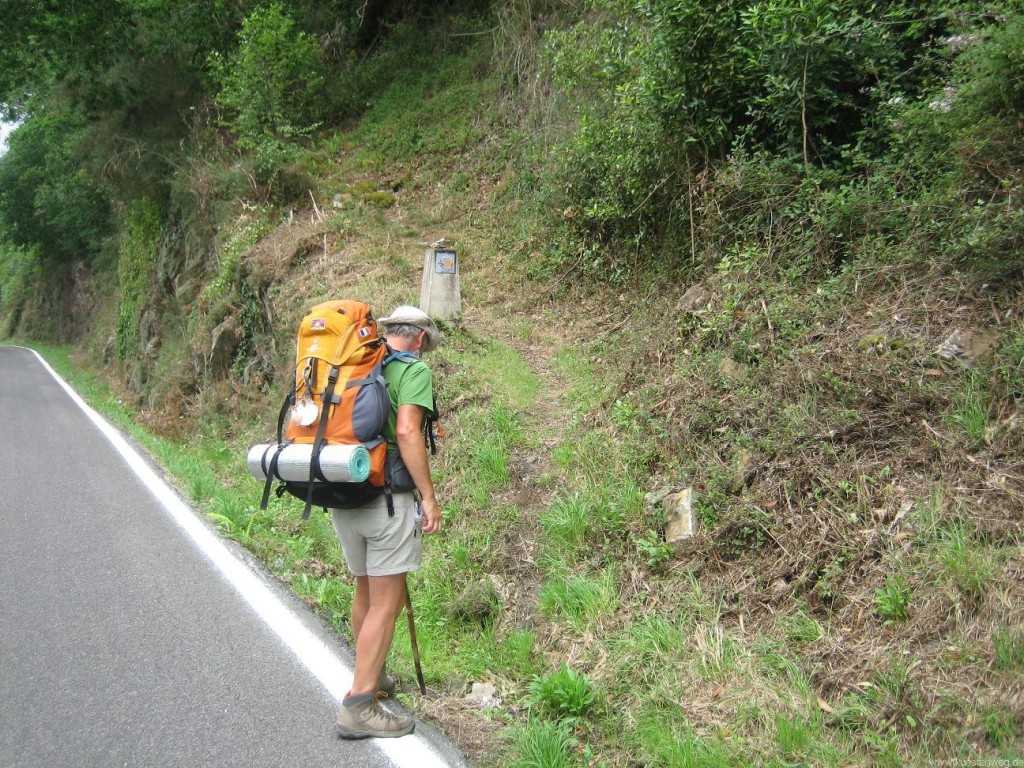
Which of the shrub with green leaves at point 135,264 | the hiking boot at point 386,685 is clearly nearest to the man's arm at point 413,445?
the hiking boot at point 386,685

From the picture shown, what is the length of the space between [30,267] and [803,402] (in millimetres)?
52581

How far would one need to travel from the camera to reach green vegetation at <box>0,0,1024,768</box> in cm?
320

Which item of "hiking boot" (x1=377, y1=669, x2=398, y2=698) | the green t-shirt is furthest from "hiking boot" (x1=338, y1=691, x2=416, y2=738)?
the green t-shirt

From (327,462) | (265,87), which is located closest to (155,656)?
(327,462)

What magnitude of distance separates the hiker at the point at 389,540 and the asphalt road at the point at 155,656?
0.16 metres

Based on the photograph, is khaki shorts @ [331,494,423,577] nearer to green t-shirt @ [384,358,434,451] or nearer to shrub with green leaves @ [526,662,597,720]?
green t-shirt @ [384,358,434,451]

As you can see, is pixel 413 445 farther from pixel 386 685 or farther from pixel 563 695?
pixel 563 695

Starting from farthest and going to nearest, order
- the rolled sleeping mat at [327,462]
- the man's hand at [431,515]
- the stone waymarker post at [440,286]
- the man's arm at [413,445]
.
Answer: the stone waymarker post at [440,286] < the man's hand at [431,515] < the man's arm at [413,445] < the rolled sleeping mat at [327,462]

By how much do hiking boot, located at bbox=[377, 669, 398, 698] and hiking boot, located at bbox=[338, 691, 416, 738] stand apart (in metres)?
0.19

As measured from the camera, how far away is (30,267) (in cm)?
4531

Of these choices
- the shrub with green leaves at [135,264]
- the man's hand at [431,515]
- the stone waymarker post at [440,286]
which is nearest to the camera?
the man's hand at [431,515]

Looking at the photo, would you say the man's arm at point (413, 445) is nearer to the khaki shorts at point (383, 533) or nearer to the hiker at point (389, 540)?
the hiker at point (389, 540)

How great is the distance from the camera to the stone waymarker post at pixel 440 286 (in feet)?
29.0

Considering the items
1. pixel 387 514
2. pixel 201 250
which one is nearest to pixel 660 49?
pixel 387 514
